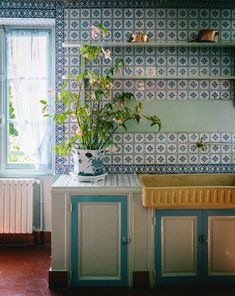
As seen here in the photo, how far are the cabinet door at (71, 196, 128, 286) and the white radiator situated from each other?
1.09 m

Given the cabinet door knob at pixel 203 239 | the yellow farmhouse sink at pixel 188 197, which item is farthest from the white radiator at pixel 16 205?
the cabinet door knob at pixel 203 239

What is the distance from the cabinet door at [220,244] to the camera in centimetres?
347

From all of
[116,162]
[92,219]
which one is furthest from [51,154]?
[92,219]

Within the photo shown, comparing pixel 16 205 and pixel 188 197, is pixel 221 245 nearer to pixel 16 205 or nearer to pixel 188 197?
pixel 188 197

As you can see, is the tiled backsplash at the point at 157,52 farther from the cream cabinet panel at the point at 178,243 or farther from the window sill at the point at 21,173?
the cream cabinet panel at the point at 178,243

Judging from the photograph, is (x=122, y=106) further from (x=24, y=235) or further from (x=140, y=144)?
(x=24, y=235)

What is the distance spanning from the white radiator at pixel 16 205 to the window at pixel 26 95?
26 cm

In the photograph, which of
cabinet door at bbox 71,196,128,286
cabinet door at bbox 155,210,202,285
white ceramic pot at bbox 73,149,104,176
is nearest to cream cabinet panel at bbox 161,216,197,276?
cabinet door at bbox 155,210,202,285

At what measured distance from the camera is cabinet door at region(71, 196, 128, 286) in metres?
3.44

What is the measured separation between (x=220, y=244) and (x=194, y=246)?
21 cm

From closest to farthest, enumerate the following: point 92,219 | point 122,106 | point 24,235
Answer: point 92,219
point 122,106
point 24,235

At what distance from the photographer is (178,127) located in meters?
4.14

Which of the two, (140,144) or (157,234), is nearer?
(157,234)

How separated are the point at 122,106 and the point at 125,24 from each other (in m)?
0.79
